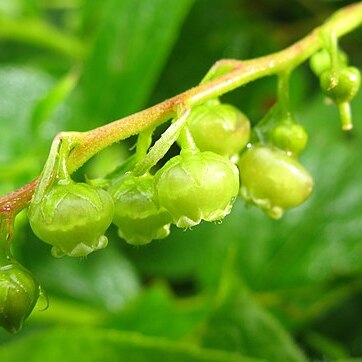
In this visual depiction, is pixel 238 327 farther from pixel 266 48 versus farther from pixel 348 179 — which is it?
pixel 266 48

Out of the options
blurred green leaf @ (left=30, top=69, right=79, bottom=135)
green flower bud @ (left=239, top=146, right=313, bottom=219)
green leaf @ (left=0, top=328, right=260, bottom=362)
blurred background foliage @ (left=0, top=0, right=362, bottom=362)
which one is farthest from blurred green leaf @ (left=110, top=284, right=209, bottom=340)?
green flower bud @ (left=239, top=146, right=313, bottom=219)

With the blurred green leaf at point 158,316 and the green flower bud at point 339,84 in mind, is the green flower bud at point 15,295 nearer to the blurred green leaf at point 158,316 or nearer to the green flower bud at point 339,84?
the green flower bud at point 339,84

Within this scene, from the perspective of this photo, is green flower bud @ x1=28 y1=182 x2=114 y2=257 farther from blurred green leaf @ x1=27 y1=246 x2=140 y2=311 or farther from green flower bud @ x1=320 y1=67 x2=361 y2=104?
blurred green leaf @ x1=27 y1=246 x2=140 y2=311

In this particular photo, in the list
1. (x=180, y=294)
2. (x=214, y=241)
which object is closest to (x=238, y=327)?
(x=214, y=241)

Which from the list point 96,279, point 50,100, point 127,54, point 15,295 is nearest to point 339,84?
point 15,295

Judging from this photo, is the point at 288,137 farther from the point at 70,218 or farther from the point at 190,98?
the point at 70,218

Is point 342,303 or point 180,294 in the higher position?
point 342,303
